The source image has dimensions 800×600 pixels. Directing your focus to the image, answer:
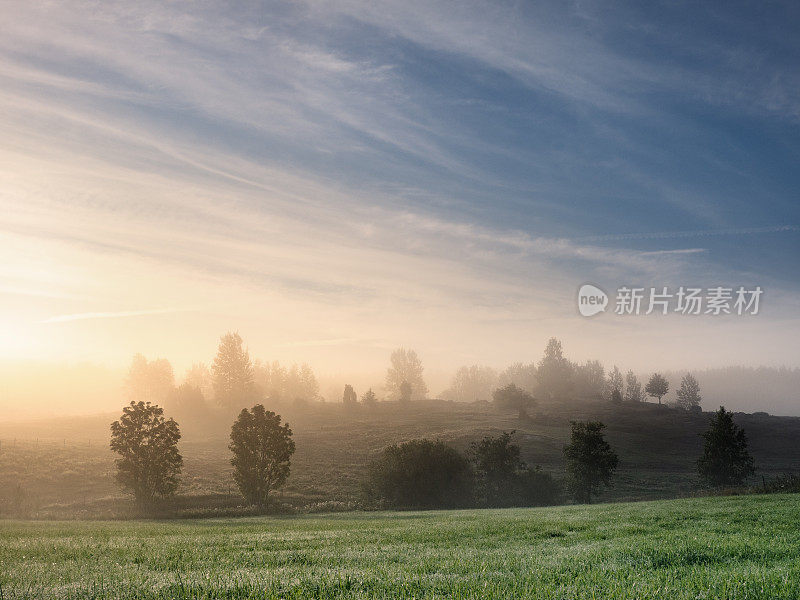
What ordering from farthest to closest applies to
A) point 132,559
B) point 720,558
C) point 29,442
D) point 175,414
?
point 175,414 → point 29,442 → point 132,559 → point 720,558

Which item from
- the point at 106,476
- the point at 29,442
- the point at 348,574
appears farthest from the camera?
the point at 29,442


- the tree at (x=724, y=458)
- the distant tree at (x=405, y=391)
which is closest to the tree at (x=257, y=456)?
the tree at (x=724, y=458)

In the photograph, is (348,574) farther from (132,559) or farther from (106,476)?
(106,476)

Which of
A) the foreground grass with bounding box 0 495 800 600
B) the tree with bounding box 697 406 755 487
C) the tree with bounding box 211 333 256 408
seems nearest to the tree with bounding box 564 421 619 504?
the tree with bounding box 697 406 755 487

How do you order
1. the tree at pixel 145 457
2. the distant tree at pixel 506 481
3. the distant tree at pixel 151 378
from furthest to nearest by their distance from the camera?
the distant tree at pixel 151 378 < the distant tree at pixel 506 481 < the tree at pixel 145 457

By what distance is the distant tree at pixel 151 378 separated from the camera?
175m

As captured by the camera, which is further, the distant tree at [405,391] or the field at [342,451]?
the distant tree at [405,391]

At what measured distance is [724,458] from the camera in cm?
7256

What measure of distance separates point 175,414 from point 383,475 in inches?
4555

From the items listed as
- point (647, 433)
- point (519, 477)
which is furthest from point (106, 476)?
point (647, 433)

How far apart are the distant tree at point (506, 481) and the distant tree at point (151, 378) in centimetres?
13041

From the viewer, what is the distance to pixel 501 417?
165 meters

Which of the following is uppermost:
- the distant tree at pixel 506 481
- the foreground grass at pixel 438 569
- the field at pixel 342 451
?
the foreground grass at pixel 438 569

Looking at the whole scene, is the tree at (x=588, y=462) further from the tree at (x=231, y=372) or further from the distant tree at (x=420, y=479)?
the tree at (x=231, y=372)
